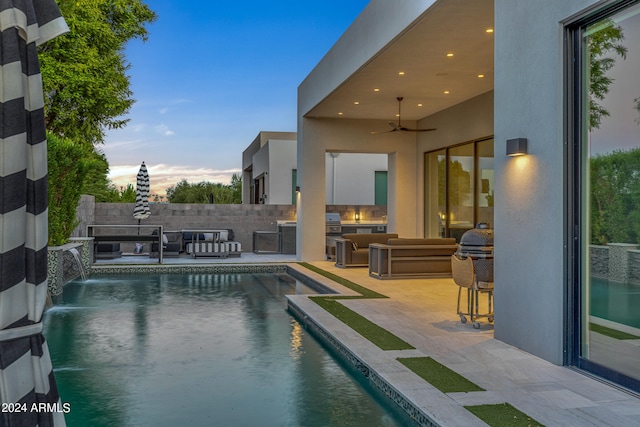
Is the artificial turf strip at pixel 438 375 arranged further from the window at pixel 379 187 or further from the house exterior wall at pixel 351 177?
the window at pixel 379 187

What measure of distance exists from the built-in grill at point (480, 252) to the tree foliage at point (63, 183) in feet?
21.9

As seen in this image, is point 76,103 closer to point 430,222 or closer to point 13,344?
point 430,222

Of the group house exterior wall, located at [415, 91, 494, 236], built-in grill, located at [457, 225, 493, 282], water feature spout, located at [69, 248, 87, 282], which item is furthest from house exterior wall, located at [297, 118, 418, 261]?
built-in grill, located at [457, 225, 493, 282]

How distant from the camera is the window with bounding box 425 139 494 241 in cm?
1283

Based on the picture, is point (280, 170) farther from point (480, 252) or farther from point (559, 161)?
point (559, 161)

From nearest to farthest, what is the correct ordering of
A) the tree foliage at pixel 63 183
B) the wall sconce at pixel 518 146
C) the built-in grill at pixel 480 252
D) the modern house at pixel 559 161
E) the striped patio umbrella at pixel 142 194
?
the modern house at pixel 559 161, the wall sconce at pixel 518 146, the built-in grill at pixel 480 252, the tree foliage at pixel 63 183, the striped patio umbrella at pixel 142 194

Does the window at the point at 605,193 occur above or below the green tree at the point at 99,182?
below

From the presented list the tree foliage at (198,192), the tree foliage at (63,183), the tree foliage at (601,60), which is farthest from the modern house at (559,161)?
the tree foliage at (198,192)

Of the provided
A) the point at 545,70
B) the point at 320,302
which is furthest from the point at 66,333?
the point at 545,70

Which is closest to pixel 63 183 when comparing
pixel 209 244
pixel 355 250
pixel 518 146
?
pixel 209 244

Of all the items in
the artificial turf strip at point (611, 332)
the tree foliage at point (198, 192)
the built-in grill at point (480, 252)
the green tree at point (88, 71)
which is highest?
the green tree at point (88, 71)

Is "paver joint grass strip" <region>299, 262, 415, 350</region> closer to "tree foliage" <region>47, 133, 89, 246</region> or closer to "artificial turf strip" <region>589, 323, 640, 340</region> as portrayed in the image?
"artificial turf strip" <region>589, 323, 640, 340</region>

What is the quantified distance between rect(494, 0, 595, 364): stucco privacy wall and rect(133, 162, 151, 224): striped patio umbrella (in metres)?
11.9

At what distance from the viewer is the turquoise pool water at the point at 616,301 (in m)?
4.12
